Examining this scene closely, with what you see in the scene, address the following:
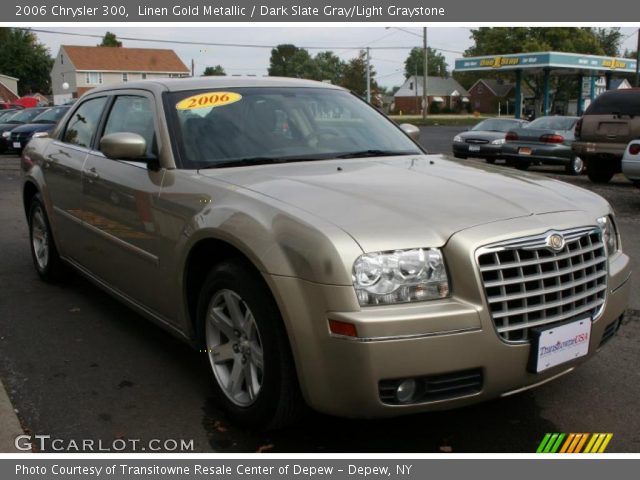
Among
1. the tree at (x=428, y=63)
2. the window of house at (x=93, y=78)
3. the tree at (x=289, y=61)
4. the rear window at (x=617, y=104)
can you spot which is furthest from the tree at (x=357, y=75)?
the rear window at (x=617, y=104)

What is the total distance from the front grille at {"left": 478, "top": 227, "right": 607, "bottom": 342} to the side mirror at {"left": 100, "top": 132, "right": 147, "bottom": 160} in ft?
6.62

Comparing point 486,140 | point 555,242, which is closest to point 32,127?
point 486,140

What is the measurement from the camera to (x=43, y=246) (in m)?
5.96

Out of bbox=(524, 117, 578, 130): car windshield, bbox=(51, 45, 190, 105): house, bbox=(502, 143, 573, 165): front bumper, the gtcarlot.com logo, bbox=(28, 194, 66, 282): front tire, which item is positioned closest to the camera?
the gtcarlot.com logo

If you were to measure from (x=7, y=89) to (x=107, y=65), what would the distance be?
1041 cm

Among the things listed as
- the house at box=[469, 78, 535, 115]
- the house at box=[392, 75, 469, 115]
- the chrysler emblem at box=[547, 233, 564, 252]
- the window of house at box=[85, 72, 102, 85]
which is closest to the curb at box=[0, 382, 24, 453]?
the chrysler emblem at box=[547, 233, 564, 252]

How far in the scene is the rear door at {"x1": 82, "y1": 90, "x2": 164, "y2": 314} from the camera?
387cm

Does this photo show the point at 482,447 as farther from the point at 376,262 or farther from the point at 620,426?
the point at 376,262

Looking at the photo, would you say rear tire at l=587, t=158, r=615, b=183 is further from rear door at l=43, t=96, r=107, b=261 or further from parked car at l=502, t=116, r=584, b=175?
rear door at l=43, t=96, r=107, b=261

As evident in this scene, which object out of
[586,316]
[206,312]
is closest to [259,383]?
[206,312]

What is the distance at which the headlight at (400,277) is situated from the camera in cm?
267

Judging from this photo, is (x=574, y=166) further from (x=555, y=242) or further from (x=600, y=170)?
(x=555, y=242)

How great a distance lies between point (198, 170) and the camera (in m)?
3.69

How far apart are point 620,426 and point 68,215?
12.6ft
